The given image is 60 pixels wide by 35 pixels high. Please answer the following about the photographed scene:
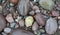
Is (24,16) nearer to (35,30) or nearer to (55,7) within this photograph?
(35,30)

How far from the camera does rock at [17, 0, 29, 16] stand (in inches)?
46.5

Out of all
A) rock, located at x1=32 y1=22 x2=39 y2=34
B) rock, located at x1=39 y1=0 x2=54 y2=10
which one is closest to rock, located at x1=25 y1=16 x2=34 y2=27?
rock, located at x1=32 y1=22 x2=39 y2=34

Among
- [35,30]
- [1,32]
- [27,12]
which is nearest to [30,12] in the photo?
[27,12]

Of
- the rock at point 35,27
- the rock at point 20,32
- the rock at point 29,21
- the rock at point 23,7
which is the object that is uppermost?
the rock at point 23,7

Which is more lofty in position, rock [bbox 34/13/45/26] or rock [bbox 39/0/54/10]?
rock [bbox 39/0/54/10]

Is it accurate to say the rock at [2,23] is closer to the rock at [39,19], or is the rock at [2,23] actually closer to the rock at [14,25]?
the rock at [14,25]

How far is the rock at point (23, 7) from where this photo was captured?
3.88 feet

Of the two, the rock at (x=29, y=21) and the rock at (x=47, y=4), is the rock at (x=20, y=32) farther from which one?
the rock at (x=47, y=4)

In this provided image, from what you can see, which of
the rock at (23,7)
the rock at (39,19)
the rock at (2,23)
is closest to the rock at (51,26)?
the rock at (39,19)

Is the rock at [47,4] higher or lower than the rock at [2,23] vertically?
higher

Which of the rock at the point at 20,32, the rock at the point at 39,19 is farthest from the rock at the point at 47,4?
the rock at the point at 20,32

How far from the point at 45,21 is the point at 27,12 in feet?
0.45

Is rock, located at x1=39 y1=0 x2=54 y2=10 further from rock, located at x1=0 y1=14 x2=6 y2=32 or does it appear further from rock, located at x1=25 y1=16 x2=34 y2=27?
rock, located at x1=0 y1=14 x2=6 y2=32

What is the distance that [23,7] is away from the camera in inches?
46.5
